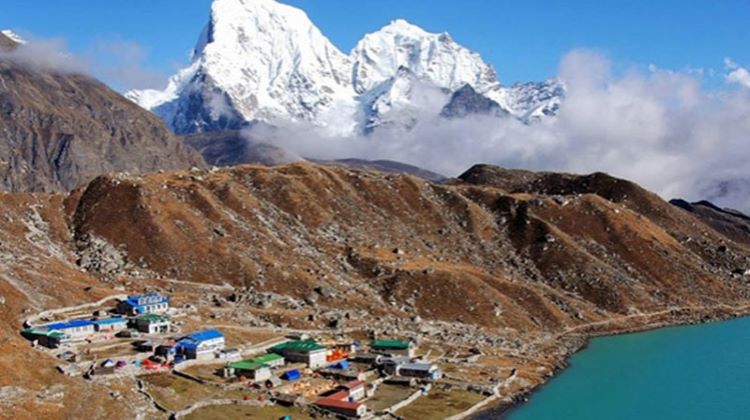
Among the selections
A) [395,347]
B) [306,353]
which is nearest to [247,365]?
[306,353]

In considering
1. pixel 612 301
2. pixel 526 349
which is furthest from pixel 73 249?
pixel 612 301

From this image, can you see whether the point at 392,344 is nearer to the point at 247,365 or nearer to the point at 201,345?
the point at 247,365

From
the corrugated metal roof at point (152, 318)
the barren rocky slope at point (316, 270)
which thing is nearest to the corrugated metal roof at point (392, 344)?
the barren rocky slope at point (316, 270)

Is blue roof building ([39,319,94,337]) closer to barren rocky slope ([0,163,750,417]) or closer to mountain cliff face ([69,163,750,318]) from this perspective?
barren rocky slope ([0,163,750,417])

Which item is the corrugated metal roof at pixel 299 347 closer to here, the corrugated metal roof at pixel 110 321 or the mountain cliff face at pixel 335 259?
the corrugated metal roof at pixel 110 321

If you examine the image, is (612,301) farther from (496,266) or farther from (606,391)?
(606,391)

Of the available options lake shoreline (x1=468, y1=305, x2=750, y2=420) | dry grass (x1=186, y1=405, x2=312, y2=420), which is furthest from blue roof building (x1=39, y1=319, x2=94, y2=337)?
lake shoreline (x1=468, y1=305, x2=750, y2=420)
